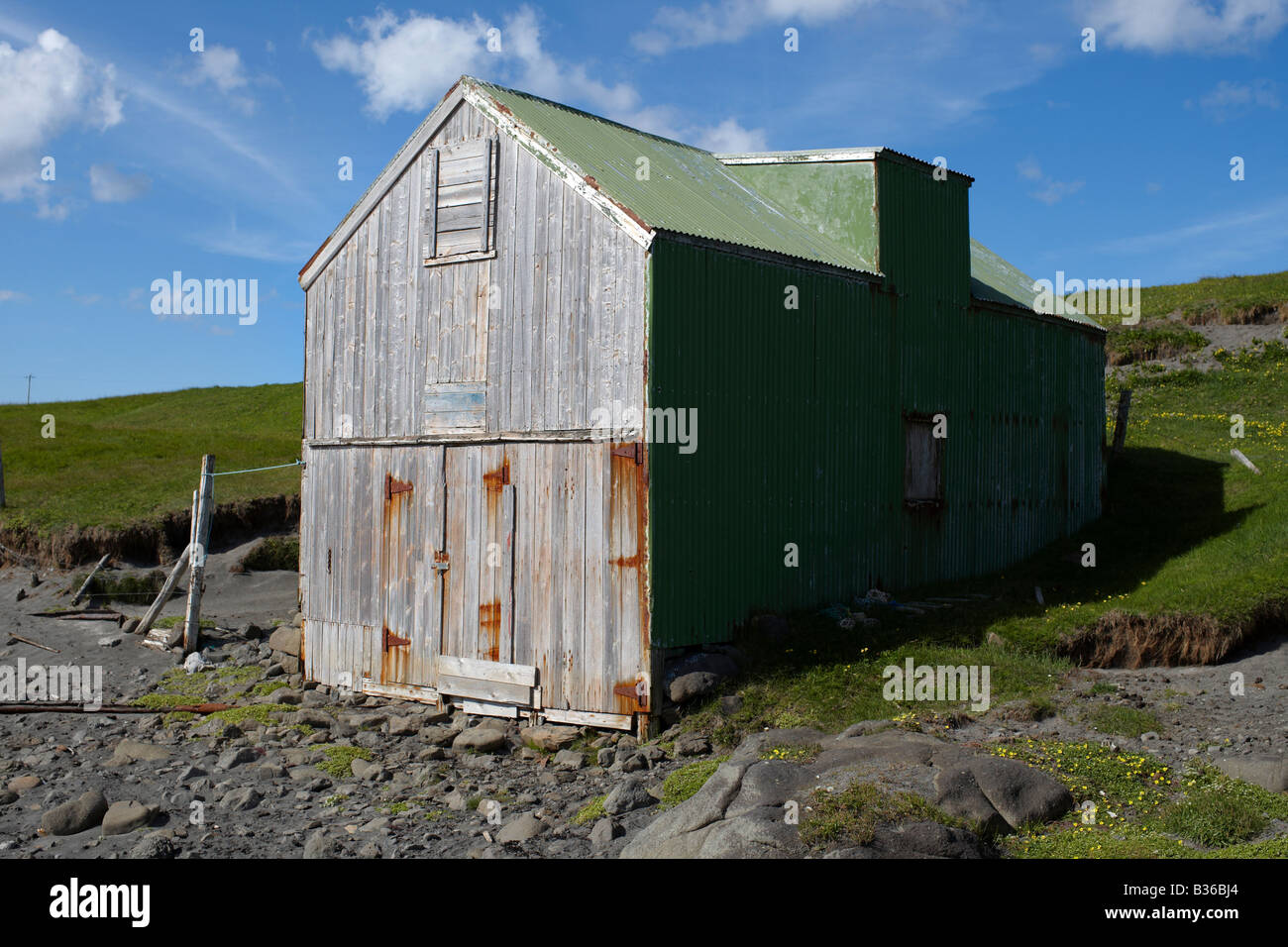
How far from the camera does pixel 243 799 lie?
12062mm

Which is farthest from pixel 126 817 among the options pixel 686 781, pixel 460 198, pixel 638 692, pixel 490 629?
pixel 460 198

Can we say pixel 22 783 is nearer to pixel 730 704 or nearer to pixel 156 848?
pixel 156 848

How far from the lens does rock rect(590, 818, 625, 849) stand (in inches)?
404

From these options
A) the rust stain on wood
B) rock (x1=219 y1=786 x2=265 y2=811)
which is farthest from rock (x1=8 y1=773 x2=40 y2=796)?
the rust stain on wood

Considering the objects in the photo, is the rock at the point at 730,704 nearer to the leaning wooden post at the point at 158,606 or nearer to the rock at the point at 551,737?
the rock at the point at 551,737

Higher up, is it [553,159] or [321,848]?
[553,159]

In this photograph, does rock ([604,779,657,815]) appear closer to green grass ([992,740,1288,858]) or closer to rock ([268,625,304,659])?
green grass ([992,740,1288,858])

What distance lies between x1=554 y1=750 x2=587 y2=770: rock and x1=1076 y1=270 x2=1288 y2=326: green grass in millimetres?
39085

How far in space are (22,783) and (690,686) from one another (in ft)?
27.7

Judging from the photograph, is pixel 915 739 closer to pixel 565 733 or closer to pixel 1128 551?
pixel 565 733

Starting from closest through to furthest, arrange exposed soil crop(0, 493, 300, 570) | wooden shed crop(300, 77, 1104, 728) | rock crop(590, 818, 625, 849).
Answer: rock crop(590, 818, 625, 849)
wooden shed crop(300, 77, 1104, 728)
exposed soil crop(0, 493, 300, 570)

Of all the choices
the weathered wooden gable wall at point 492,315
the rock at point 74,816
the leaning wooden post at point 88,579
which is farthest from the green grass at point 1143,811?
the leaning wooden post at point 88,579

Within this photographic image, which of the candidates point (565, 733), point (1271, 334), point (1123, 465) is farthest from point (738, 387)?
point (1271, 334)
